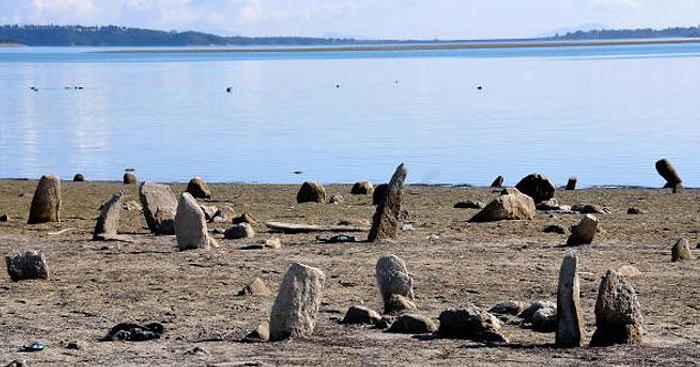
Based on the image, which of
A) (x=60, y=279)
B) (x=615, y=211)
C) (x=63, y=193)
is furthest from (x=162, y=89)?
(x=60, y=279)

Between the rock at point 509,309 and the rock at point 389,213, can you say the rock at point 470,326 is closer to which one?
the rock at point 509,309

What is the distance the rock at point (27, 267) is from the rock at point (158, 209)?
12.0 ft

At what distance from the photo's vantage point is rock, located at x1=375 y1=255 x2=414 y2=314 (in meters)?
11.7

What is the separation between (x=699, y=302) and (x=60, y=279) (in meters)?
5.86

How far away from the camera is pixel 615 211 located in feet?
67.3

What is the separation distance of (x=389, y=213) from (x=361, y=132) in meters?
26.3

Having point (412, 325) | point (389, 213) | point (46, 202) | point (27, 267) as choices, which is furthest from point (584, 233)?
point (46, 202)

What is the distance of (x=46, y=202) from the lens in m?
19.0

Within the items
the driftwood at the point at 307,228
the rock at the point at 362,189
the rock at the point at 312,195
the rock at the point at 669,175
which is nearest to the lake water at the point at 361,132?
the rock at the point at 669,175

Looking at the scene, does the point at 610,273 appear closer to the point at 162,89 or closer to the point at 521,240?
the point at 521,240

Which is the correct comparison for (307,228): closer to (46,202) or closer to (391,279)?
(46,202)

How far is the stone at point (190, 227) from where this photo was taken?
1537cm

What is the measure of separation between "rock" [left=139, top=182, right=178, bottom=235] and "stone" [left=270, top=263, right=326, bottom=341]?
685 cm

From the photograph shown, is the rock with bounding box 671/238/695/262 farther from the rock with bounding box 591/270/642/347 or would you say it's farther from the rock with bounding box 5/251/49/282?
the rock with bounding box 5/251/49/282
